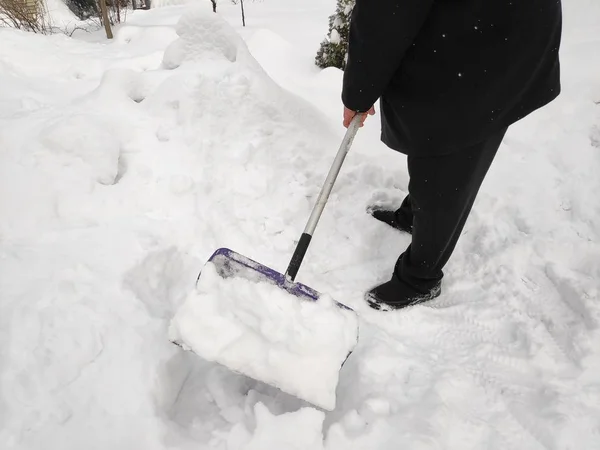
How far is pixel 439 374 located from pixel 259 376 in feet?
2.65

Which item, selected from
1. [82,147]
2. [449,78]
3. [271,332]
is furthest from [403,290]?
[82,147]

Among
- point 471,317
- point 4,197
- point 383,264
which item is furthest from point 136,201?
point 471,317

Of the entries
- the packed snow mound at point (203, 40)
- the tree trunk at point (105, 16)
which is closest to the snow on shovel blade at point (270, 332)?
the packed snow mound at point (203, 40)

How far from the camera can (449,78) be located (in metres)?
1.21

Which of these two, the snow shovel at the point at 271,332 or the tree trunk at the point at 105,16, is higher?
the snow shovel at the point at 271,332

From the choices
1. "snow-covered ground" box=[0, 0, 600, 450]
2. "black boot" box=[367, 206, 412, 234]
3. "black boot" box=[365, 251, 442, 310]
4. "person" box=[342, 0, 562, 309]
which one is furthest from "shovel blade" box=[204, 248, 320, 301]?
"black boot" box=[367, 206, 412, 234]

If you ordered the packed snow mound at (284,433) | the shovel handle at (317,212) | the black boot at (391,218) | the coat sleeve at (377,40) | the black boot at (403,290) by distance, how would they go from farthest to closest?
the black boot at (391,218) < the black boot at (403,290) < the shovel handle at (317,212) < the packed snow mound at (284,433) < the coat sleeve at (377,40)

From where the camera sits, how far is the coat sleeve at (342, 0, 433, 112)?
1067 mm

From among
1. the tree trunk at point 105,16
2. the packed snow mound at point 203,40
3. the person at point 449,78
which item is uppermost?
the person at point 449,78

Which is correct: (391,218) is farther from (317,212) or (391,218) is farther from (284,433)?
(284,433)

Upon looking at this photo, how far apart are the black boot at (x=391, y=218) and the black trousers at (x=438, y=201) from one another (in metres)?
0.47

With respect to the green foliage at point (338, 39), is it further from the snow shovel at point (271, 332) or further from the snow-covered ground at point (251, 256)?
the snow shovel at point (271, 332)

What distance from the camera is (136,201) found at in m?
2.15

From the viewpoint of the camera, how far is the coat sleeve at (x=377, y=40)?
1.07 meters
